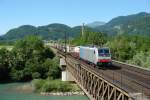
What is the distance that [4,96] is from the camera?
73188 mm

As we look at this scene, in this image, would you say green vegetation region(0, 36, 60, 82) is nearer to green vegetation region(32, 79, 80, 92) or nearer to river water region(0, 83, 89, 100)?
green vegetation region(32, 79, 80, 92)

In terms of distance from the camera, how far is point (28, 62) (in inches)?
4151

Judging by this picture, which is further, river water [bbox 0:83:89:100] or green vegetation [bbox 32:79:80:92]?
green vegetation [bbox 32:79:80:92]

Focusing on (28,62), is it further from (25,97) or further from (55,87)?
(25,97)

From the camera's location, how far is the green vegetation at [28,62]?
100 metres

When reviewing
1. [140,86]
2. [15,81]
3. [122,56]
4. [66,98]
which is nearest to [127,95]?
[140,86]

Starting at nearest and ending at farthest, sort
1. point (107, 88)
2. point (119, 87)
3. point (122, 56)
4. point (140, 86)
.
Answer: point (119, 87) < point (140, 86) < point (107, 88) < point (122, 56)

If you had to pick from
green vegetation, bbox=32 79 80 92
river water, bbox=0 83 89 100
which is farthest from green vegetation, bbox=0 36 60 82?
river water, bbox=0 83 89 100

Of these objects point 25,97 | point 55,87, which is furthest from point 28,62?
point 25,97

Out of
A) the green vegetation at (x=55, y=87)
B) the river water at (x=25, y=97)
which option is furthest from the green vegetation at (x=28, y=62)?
the river water at (x=25, y=97)

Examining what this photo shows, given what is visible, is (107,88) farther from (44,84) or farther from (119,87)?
(44,84)

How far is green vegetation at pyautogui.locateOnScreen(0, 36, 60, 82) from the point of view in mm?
100125

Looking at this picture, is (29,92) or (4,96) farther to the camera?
(29,92)

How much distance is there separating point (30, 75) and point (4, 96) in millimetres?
28482
